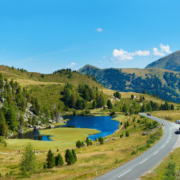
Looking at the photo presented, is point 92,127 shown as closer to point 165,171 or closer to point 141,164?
point 141,164

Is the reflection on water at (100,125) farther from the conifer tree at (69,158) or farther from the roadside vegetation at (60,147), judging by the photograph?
the conifer tree at (69,158)

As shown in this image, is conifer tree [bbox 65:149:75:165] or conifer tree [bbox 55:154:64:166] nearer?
conifer tree [bbox 55:154:64:166]

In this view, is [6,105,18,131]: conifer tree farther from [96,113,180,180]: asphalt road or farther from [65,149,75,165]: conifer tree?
[96,113,180,180]: asphalt road

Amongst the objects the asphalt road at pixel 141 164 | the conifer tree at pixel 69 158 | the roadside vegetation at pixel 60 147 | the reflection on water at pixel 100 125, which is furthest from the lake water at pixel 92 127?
the conifer tree at pixel 69 158

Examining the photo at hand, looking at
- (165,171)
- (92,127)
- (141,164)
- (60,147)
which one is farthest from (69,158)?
(92,127)

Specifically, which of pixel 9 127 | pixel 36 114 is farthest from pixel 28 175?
pixel 36 114

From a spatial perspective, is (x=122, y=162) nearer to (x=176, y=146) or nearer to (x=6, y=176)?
(x=176, y=146)

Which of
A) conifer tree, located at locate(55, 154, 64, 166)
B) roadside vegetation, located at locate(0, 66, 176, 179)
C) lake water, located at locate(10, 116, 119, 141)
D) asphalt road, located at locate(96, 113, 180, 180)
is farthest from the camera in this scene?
lake water, located at locate(10, 116, 119, 141)

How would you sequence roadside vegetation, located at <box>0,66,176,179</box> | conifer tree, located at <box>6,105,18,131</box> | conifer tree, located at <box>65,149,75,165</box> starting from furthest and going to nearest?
conifer tree, located at <box>6,105,18,131</box>
conifer tree, located at <box>65,149,75,165</box>
roadside vegetation, located at <box>0,66,176,179</box>

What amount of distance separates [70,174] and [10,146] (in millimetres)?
50527

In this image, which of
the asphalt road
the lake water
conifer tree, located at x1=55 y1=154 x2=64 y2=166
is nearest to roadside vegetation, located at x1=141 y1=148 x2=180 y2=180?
the asphalt road

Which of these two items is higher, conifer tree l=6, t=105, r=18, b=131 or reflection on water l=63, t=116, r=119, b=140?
conifer tree l=6, t=105, r=18, b=131

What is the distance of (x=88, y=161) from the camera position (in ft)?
149

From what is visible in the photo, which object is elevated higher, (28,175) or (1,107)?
(1,107)
